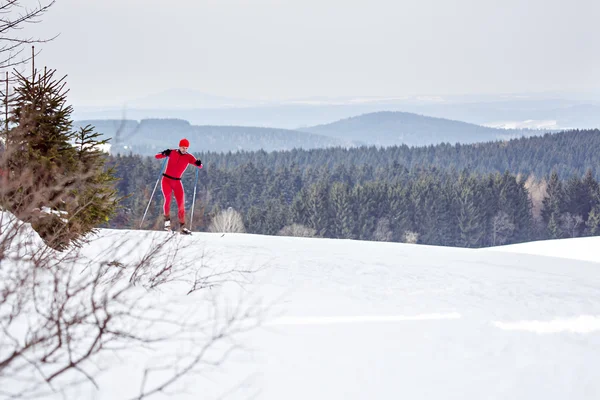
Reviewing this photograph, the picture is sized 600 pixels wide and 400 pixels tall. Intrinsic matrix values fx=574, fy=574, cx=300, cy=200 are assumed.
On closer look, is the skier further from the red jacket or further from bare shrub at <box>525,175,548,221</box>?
bare shrub at <box>525,175,548,221</box>

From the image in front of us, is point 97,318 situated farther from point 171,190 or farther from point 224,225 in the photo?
point 224,225

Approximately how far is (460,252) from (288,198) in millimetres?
101774

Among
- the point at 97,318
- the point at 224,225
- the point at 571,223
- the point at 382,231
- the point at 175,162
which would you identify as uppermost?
the point at 175,162

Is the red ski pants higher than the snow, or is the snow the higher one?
the red ski pants

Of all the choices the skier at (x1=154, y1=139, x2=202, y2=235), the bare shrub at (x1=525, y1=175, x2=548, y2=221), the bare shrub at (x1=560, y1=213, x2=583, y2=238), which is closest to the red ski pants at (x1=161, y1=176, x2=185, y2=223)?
the skier at (x1=154, y1=139, x2=202, y2=235)

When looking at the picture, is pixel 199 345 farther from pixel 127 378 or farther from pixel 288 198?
pixel 288 198

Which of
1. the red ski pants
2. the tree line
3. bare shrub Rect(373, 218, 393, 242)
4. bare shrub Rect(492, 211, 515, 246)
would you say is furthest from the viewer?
bare shrub Rect(492, 211, 515, 246)

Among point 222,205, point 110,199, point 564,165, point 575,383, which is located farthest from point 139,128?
point 564,165

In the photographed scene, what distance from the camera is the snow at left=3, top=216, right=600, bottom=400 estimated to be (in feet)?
13.1

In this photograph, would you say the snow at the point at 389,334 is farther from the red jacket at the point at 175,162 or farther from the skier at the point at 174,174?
the red jacket at the point at 175,162

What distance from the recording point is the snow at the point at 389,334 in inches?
157

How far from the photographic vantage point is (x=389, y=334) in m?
4.93

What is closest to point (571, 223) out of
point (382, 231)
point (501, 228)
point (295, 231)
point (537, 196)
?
point (501, 228)

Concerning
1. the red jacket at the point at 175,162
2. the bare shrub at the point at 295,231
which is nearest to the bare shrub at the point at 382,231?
the bare shrub at the point at 295,231
